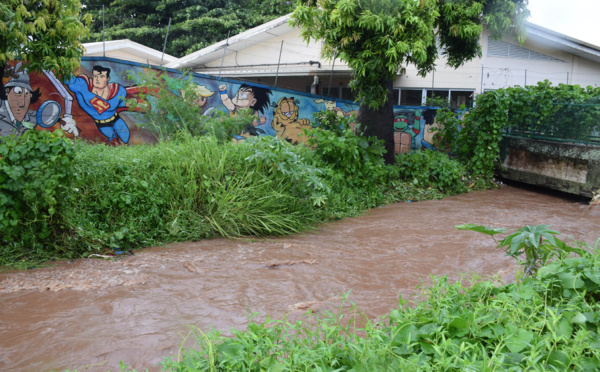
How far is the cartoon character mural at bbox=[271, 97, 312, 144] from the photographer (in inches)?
498

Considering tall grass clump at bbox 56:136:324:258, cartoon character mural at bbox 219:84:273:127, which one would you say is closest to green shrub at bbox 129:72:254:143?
tall grass clump at bbox 56:136:324:258

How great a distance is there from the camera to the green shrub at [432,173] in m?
10.1

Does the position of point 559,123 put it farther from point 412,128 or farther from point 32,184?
point 32,184

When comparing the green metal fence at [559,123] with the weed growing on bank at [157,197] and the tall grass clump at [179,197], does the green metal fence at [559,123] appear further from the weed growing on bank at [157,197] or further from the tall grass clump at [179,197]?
the tall grass clump at [179,197]

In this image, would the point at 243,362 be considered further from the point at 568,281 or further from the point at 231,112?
the point at 231,112

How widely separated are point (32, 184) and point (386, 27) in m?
5.98

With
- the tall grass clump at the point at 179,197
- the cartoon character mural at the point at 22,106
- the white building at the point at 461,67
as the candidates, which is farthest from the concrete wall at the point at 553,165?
the cartoon character mural at the point at 22,106

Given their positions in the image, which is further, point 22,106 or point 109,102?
point 109,102

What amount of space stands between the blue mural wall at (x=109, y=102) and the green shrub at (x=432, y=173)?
5.50 ft

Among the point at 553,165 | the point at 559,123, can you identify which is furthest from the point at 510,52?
the point at 553,165

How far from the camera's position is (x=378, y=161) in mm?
9188

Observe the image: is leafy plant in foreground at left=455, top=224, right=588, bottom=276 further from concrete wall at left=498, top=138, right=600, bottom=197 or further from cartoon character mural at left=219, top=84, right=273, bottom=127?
cartoon character mural at left=219, top=84, right=273, bottom=127

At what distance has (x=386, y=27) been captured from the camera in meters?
8.09

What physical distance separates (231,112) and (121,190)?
6547mm
